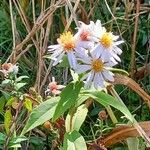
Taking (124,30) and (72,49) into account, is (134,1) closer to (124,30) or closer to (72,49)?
(124,30)

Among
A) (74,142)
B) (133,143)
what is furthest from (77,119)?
(133,143)

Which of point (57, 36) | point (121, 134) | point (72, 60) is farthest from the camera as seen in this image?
point (57, 36)

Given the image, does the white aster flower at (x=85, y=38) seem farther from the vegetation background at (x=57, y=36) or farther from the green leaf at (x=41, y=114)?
the vegetation background at (x=57, y=36)

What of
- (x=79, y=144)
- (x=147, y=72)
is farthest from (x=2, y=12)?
(x=79, y=144)

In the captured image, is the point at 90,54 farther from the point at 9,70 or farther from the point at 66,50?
the point at 9,70

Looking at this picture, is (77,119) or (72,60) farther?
(77,119)

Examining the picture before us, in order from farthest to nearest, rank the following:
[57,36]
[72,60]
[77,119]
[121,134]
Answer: [57,36], [121,134], [77,119], [72,60]

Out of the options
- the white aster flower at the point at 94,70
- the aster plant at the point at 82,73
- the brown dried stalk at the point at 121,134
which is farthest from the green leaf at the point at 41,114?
the brown dried stalk at the point at 121,134

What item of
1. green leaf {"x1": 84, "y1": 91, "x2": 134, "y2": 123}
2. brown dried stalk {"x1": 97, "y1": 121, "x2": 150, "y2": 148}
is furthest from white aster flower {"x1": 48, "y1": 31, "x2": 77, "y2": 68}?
brown dried stalk {"x1": 97, "y1": 121, "x2": 150, "y2": 148}
